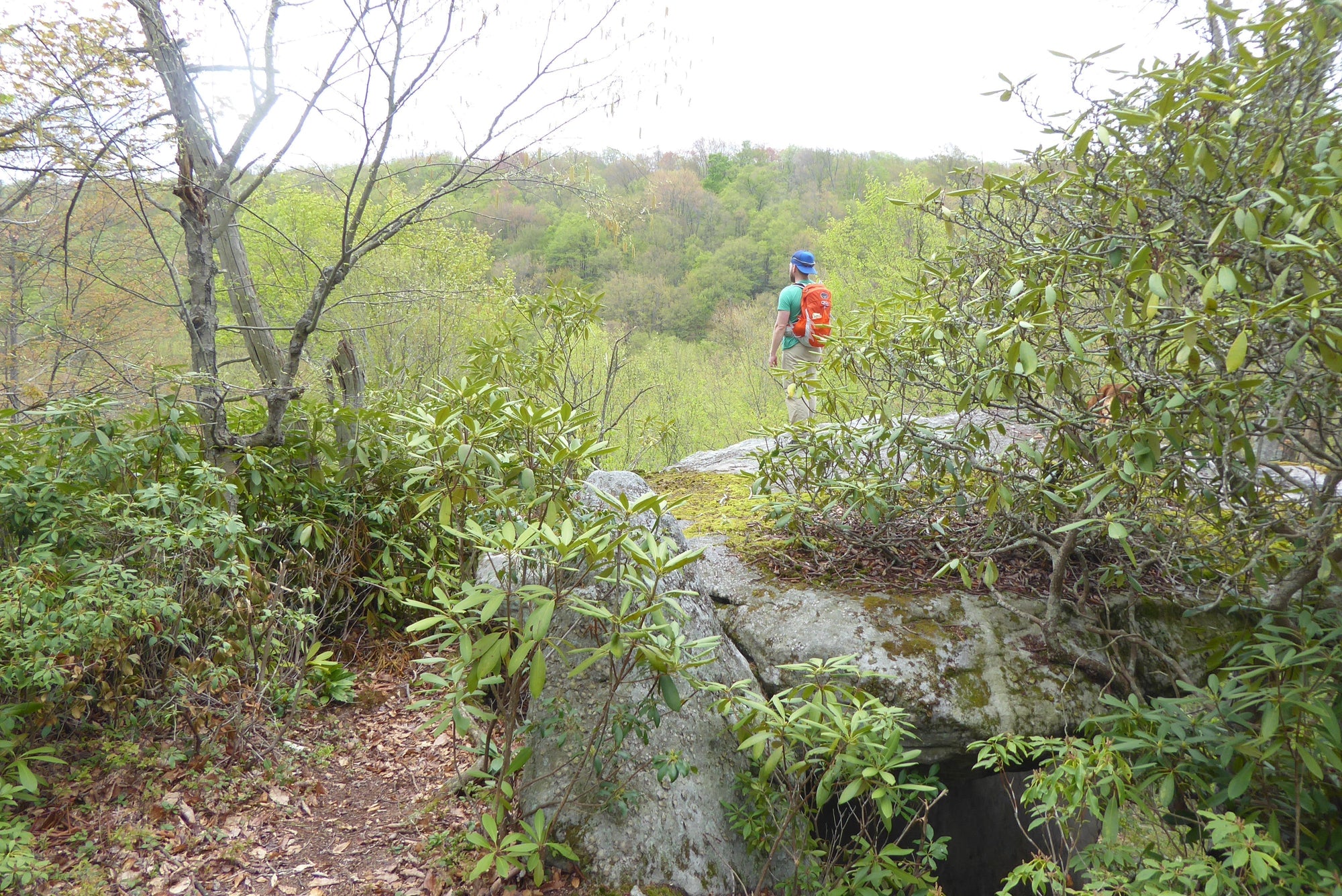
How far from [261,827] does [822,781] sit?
86.2 inches

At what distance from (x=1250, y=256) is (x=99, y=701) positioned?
15.2 ft

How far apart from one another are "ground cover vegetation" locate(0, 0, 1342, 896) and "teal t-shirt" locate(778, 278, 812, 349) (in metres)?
2.06

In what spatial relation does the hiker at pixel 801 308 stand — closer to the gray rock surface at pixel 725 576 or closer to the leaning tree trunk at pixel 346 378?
the gray rock surface at pixel 725 576

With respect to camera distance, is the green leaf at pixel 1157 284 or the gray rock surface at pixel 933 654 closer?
the green leaf at pixel 1157 284

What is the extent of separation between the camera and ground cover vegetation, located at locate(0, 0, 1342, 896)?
2291 millimetres

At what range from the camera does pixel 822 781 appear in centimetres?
229

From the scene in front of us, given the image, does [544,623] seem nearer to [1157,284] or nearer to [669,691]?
[669,691]

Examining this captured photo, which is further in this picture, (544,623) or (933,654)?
(933,654)

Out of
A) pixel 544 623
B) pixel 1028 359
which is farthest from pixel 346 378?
pixel 1028 359

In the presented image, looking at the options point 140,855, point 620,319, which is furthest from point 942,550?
point 620,319

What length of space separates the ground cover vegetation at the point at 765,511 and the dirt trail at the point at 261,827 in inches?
1.4

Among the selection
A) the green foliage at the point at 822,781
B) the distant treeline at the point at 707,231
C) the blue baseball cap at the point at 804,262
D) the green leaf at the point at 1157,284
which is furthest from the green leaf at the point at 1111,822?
the distant treeline at the point at 707,231

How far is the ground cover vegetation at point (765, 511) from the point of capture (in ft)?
7.52

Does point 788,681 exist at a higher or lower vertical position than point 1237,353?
lower
